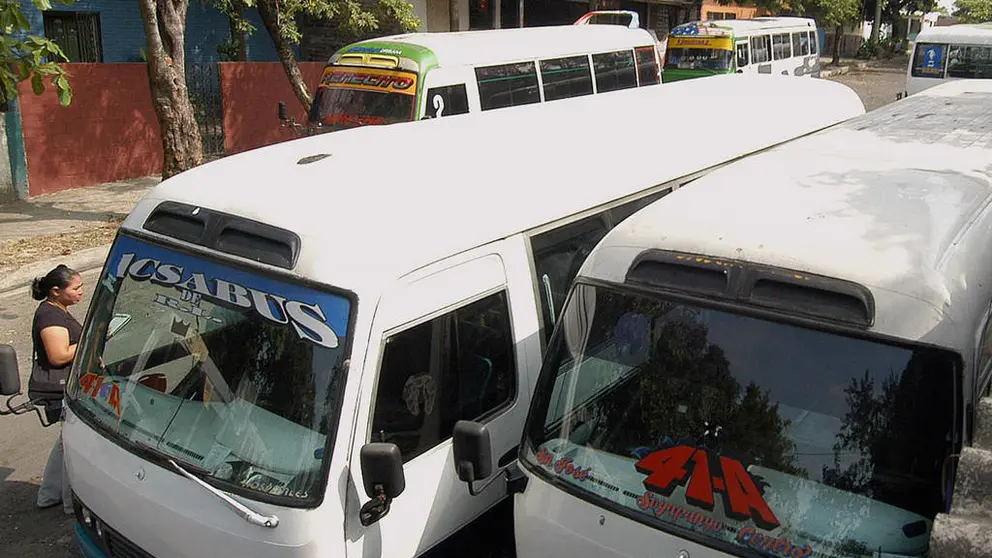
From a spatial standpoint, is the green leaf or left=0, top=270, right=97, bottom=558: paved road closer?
left=0, top=270, right=97, bottom=558: paved road

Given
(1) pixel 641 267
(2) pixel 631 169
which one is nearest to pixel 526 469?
(1) pixel 641 267

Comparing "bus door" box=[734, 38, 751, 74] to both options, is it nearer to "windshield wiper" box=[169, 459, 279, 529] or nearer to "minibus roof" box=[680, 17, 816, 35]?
"minibus roof" box=[680, 17, 816, 35]

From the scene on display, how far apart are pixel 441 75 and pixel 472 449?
28.9 feet

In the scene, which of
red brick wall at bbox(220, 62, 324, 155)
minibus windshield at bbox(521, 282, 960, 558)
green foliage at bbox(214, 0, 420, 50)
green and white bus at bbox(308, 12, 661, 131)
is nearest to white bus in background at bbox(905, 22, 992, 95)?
green and white bus at bbox(308, 12, 661, 131)

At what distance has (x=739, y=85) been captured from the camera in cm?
800

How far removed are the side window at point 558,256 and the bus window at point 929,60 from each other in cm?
1826

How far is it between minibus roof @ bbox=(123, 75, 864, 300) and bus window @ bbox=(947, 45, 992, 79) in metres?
15.7

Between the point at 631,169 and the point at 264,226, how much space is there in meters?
2.29

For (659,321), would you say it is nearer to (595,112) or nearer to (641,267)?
(641,267)

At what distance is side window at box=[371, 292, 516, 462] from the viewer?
3438 mm

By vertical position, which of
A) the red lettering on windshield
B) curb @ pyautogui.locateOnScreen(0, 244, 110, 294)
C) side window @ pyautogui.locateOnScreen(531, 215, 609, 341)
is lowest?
curb @ pyautogui.locateOnScreen(0, 244, 110, 294)

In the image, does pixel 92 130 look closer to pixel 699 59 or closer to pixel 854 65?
pixel 699 59

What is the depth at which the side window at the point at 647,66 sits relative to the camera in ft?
51.5

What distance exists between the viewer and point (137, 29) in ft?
57.9
